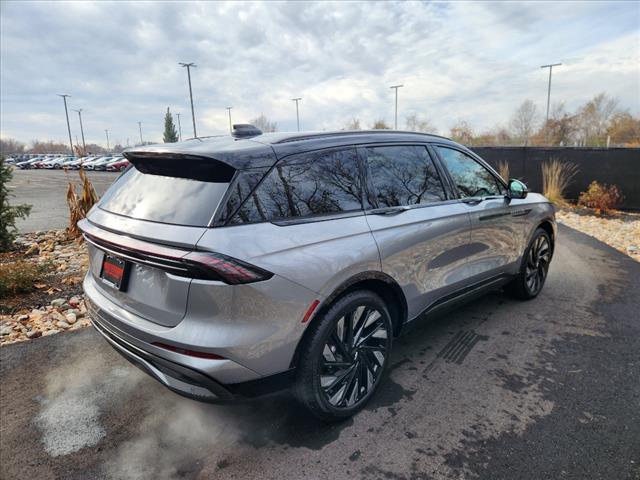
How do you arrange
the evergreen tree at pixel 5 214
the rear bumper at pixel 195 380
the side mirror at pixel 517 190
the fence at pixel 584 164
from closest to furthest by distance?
the rear bumper at pixel 195 380 → the side mirror at pixel 517 190 → the evergreen tree at pixel 5 214 → the fence at pixel 584 164

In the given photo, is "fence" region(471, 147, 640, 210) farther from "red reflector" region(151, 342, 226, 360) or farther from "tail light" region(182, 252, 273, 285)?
"red reflector" region(151, 342, 226, 360)

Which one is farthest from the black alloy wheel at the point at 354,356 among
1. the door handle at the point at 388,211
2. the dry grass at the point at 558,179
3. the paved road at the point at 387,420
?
the dry grass at the point at 558,179

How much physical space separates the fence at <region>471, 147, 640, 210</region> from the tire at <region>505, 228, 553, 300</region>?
7.78 metres

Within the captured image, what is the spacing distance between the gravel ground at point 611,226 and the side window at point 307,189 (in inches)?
232

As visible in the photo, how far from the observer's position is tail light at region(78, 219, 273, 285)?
1904 millimetres

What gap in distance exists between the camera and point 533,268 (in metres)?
4.53

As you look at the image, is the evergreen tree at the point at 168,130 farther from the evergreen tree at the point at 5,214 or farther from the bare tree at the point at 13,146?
the bare tree at the point at 13,146

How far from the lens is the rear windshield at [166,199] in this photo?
82.0 inches

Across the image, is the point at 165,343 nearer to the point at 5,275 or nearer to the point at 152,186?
the point at 152,186

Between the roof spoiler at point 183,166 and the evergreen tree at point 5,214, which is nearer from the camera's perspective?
the roof spoiler at point 183,166

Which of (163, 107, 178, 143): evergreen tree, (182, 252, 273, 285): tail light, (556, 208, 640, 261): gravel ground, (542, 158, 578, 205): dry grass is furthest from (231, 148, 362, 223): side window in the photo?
(163, 107, 178, 143): evergreen tree

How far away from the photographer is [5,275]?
4.48 m

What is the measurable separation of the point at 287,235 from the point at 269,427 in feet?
4.14

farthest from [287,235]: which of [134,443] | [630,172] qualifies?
[630,172]
